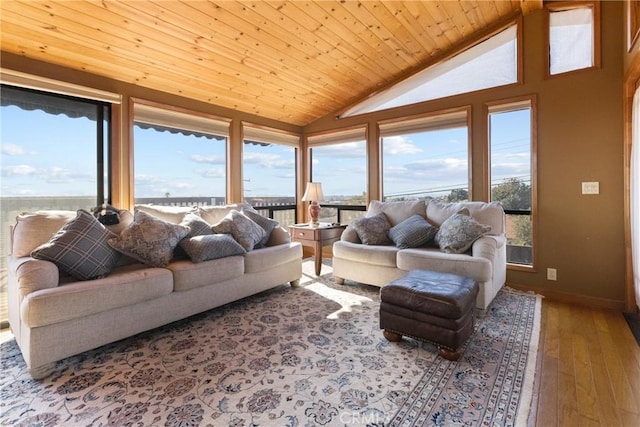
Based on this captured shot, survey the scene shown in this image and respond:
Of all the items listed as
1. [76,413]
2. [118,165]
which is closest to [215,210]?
[118,165]

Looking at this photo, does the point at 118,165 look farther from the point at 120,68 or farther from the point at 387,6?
the point at 387,6

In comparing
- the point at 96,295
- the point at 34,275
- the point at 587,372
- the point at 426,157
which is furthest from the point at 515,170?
the point at 34,275

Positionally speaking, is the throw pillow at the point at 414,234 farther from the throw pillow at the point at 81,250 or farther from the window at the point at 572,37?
the throw pillow at the point at 81,250

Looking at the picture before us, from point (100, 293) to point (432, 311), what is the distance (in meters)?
2.25

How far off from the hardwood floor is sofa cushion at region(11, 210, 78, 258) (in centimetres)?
342

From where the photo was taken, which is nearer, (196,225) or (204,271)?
(204,271)

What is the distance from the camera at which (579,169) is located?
314cm

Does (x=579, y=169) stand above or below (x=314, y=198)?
above

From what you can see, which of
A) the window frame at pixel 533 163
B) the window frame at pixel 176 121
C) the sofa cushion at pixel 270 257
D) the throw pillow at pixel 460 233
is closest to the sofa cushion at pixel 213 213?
the sofa cushion at pixel 270 257

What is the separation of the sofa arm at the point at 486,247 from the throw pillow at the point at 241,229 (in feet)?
7.20

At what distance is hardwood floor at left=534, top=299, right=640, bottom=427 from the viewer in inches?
61.0

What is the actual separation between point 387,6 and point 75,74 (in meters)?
3.01

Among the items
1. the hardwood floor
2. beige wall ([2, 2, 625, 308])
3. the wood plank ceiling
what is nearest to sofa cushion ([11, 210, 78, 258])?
beige wall ([2, 2, 625, 308])

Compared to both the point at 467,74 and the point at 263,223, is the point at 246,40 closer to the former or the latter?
the point at 263,223
